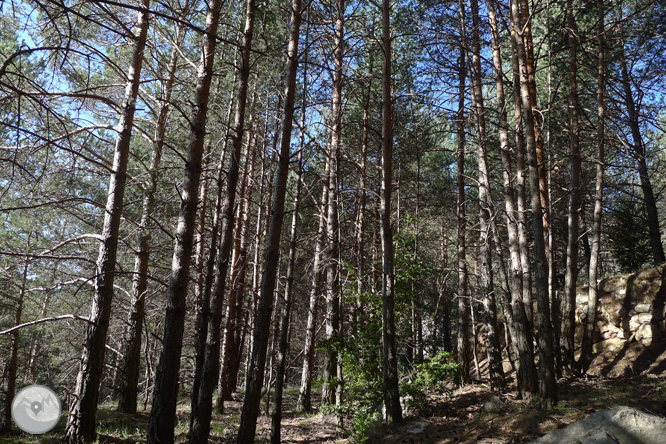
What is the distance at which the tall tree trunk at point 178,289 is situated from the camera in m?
5.68

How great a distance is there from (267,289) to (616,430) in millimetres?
4831

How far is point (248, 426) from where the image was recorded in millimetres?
6312

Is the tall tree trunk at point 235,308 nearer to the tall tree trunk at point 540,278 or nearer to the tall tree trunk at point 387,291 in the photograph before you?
the tall tree trunk at point 387,291

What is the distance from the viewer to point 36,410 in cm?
986

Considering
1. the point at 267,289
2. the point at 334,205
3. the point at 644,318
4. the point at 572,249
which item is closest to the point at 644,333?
the point at 644,318

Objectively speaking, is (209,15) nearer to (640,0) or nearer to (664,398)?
(664,398)

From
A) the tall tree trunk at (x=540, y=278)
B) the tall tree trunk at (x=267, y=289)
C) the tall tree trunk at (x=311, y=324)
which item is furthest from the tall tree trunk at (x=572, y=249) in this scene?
the tall tree trunk at (x=267, y=289)

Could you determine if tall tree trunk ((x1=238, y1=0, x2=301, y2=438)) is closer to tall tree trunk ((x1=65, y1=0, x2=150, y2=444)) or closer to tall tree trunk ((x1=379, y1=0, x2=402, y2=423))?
tall tree trunk ((x1=379, y1=0, x2=402, y2=423))

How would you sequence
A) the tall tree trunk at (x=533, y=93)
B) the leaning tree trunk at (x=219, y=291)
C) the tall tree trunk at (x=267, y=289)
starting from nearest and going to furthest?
1. the tall tree trunk at (x=267, y=289)
2. the leaning tree trunk at (x=219, y=291)
3. the tall tree trunk at (x=533, y=93)

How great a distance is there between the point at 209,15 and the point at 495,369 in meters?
9.94

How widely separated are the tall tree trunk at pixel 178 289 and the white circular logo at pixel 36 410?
4986 mm

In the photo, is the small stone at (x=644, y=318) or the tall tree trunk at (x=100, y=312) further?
the small stone at (x=644, y=318)

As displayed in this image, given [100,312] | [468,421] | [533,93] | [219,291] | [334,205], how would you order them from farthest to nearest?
[334,205], [533,93], [468,421], [219,291], [100,312]

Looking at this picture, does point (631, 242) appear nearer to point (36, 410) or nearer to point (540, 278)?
point (540, 278)
